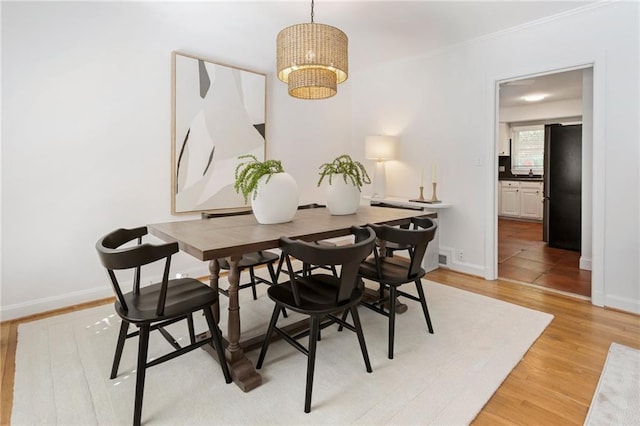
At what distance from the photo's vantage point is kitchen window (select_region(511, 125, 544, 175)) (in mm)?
7762

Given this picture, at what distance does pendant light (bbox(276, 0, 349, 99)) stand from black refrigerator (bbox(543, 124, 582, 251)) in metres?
3.92

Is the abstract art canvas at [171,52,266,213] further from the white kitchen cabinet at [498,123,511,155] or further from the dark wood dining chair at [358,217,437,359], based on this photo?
the white kitchen cabinet at [498,123,511,155]

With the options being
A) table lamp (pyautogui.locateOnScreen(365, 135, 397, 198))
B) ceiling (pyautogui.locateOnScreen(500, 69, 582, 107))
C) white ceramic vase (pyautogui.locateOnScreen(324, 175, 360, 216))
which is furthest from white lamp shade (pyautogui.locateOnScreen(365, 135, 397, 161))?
ceiling (pyautogui.locateOnScreen(500, 69, 582, 107))

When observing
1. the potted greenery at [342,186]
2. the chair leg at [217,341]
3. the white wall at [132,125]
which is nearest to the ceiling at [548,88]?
the white wall at [132,125]

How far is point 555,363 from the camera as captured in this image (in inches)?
79.7

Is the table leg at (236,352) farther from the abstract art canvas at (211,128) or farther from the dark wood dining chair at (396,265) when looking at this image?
the abstract art canvas at (211,128)

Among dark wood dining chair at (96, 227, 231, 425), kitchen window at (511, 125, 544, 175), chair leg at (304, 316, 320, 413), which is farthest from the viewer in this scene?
kitchen window at (511, 125, 544, 175)

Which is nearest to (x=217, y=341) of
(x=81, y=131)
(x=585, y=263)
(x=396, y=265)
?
(x=396, y=265)

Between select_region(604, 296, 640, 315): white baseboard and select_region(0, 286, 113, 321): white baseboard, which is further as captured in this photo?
select_region(604, 296, 640, 315): white baseboard

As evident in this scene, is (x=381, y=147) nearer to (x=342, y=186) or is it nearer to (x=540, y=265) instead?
(x=342, y=186)

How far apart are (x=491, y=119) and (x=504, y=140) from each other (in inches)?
205

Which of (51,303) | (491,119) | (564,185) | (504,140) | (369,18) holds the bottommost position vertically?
(51,303)

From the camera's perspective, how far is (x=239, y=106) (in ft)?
12.3

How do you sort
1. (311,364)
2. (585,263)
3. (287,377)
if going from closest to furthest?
(311,364), (287,377), (585,263)
